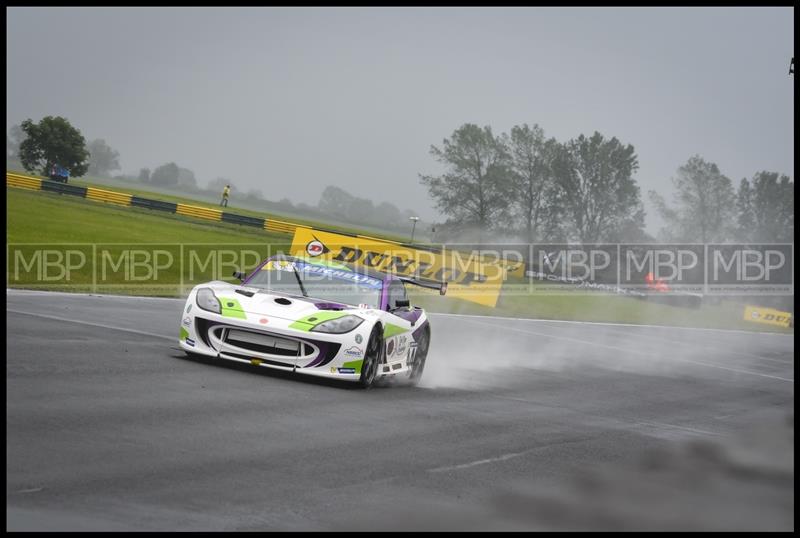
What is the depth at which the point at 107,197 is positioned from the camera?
4553 centimetres

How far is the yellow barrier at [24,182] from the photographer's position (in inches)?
1752

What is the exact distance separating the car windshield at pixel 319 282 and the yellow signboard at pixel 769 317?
37607 millimetres

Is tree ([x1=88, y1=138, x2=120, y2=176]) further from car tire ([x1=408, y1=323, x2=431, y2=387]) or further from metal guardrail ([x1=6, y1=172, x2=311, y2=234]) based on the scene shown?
car tire ([x1=408, y1=323, x2=431, y2=387])

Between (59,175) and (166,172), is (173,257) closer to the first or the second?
(59,175)

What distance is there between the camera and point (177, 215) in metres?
46.6

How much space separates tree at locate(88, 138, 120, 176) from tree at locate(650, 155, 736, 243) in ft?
287

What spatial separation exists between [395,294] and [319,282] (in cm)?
89

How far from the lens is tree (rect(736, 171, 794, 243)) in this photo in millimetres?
92625

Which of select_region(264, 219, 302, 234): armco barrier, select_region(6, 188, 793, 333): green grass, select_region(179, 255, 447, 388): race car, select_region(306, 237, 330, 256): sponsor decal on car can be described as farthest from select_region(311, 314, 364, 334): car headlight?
select_region(264, 219, 302, 234): armco barrier

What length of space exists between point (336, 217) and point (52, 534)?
81.3m

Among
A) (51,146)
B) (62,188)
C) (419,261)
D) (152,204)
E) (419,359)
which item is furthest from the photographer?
(51,146)

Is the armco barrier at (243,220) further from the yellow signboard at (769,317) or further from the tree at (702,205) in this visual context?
the tree at (702,205)

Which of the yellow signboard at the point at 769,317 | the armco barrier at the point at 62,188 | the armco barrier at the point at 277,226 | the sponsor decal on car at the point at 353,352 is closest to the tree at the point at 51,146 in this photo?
the armco barrier at the point at 62,188

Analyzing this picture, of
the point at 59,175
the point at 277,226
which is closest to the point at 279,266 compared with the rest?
the point at 277,226
